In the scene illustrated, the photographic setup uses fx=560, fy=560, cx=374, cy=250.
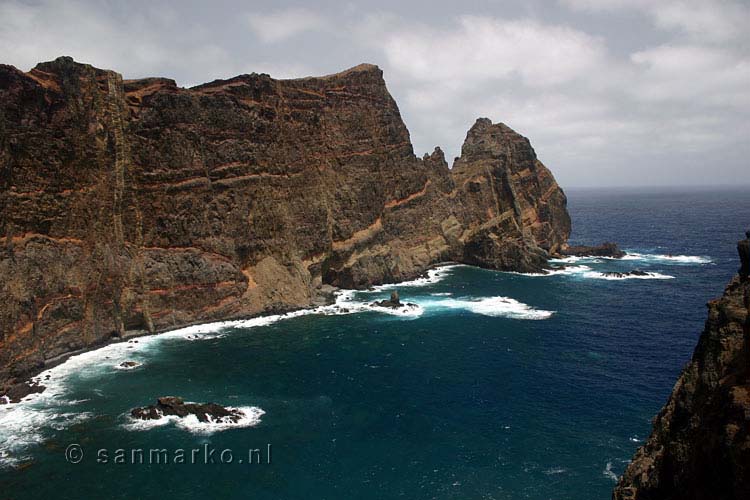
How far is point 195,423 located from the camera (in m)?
51.1

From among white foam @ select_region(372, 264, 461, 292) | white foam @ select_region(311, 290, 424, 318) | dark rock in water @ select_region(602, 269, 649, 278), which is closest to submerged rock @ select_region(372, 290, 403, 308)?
white foam @ select_region(311, 290, 424, 318)

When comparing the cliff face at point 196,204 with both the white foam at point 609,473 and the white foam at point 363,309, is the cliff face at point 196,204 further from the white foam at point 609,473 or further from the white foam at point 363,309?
the white foam at point 609,473

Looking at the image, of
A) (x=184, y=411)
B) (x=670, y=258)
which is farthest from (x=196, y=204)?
(x=670, y=258)

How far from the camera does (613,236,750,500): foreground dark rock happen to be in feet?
57.2

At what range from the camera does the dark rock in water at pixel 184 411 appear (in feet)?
169

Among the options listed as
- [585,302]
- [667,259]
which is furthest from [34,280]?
[667,259]

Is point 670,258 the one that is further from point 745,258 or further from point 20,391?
point 20,391

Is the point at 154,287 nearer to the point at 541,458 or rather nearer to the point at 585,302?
the point at 541,458

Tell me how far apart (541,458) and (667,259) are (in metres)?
112

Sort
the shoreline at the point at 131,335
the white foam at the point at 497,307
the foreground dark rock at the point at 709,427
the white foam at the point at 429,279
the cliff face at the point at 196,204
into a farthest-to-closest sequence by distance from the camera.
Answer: the white foam at the point at 429,279 < the white foam at the point at 497,307 < the cliff face at the point at 196,204 < the shoreline at the point at 131,335 < the foreground dark rock at the point at 709,427

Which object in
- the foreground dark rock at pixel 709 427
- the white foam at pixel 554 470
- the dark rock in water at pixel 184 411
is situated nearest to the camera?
the foreground dark rock at pixel 709 427

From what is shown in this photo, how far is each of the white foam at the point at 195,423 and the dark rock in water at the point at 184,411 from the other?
0.91 feet

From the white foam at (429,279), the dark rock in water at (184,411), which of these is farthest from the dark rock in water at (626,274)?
the dark rock in water at (184,411)

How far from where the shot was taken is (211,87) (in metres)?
91.1
